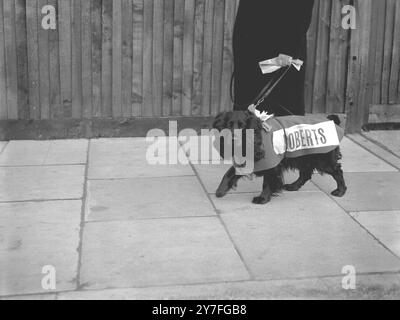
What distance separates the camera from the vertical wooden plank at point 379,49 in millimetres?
8539

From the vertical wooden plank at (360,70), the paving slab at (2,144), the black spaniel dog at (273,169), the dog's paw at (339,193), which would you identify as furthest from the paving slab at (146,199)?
the vertical wooden plank at (360,70)

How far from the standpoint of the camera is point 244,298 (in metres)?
4.11

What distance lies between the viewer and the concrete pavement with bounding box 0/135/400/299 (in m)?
4.27

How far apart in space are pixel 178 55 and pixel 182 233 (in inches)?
139

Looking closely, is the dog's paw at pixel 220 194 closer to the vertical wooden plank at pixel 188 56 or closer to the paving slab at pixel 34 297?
the paving slab at pixel 34 297

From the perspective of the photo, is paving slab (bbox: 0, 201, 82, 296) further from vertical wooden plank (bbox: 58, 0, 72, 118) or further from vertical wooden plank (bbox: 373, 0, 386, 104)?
vertical wooden plank (bbox: 373, 0, 386, 104)

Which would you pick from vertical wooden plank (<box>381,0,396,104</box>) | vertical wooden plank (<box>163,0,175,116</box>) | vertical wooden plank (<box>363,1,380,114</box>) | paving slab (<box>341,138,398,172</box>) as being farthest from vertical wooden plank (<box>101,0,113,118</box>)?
vertical wooden plank (<box>381,0,396,104</box>)

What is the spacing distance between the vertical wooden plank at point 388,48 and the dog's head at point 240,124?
3830 mm

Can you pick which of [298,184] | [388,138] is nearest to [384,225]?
[298,184]

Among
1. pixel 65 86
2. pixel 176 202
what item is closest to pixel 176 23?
pixel 65 86

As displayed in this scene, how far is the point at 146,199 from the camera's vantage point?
597 centimetres

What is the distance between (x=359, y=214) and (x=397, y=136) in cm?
323

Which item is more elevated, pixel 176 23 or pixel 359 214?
pixel 176 23
